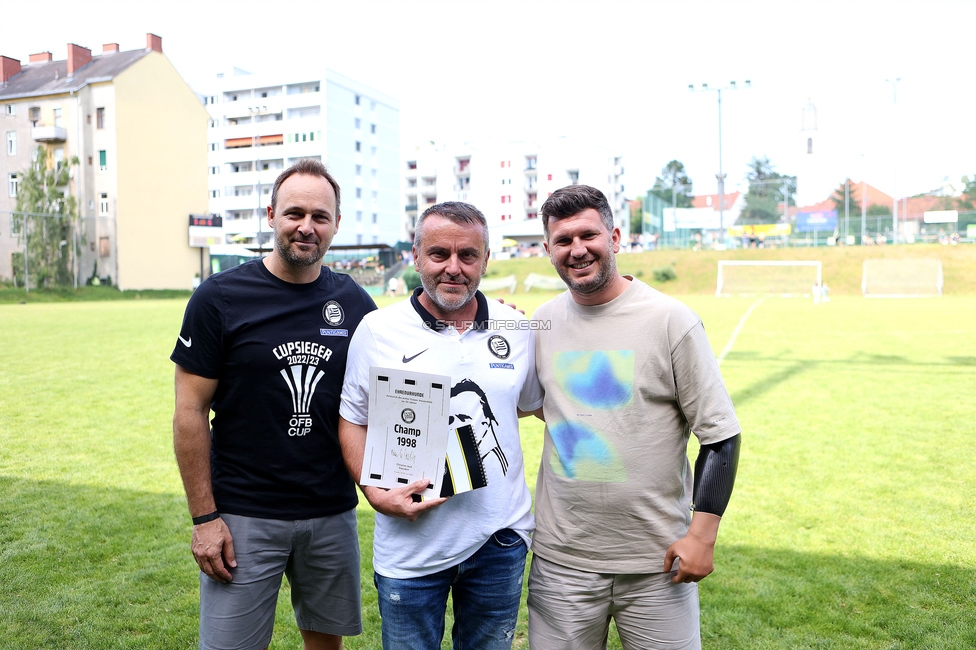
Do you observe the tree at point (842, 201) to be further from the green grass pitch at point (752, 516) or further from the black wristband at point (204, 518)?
the black wristband at point (204, 518)

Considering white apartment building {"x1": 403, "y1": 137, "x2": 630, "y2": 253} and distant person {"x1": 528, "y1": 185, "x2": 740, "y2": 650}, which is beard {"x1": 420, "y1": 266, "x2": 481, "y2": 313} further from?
white apartment building {"x1": 403, "y1": 137, "x2": 630, "y2": 253}

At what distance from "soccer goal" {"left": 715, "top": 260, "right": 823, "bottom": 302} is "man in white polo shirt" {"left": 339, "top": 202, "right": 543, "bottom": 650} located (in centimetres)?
4356

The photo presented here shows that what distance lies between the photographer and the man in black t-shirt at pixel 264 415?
2.75 meters

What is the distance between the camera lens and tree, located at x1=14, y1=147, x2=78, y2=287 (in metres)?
39.9

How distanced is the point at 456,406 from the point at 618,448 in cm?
61

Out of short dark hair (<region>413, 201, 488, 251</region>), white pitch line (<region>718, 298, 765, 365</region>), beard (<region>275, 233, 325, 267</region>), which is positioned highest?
short dark hair (<region>413, 201, 488, 251</region>)

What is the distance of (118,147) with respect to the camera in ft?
154

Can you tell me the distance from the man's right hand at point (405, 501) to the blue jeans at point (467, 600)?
0.26m

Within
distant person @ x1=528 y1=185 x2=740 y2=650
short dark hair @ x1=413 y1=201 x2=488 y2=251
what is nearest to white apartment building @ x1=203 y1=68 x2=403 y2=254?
short dark hair @ x1=413 y1=201 x2=488 y2=251

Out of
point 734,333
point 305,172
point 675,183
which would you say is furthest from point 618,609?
point 675,183

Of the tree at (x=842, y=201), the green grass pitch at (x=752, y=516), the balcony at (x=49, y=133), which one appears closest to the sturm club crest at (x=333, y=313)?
the green grass pitch at (x=752, y=516)

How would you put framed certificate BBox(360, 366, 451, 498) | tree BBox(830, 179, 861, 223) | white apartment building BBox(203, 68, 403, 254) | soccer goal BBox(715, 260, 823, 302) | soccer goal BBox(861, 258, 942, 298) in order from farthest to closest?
tree BBox(830, 179, 861, 223)
white apartment building BBox(203, 68, 403, 254)
soccer goal BBox(715, 260, 823, 302)
soccer goal BBox(861, 258, 942, 298)
framed certificate BBox(360, 366, 451, 498)

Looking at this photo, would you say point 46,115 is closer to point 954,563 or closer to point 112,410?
point 112,410

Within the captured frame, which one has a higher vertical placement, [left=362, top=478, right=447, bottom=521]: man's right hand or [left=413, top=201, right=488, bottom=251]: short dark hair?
[left=413, top=201, right=488, bottom=251]: short dark hair
